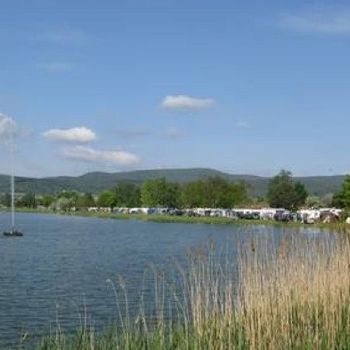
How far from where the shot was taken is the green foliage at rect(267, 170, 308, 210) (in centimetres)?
14507

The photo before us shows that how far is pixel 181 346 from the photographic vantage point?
12227mm

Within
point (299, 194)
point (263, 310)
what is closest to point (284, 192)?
point (299, 194)

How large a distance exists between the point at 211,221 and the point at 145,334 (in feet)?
349

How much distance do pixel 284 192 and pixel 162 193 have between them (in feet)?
116

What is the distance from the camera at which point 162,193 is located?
172 metres

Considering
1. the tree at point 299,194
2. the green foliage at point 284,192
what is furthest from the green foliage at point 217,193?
the tree at point 299,194

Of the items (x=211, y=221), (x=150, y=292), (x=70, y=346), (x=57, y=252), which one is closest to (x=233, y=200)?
(x=211, y=221)

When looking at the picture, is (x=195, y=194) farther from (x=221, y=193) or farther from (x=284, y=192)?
(x=284, y=192)

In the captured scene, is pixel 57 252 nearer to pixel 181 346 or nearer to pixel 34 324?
pixel 34 324

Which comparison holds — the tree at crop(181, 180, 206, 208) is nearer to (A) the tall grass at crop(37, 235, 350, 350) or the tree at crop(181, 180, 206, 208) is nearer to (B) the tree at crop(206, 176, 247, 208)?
(B) the tree at crop(206, 176, 247, 208)

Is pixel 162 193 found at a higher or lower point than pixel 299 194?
higher

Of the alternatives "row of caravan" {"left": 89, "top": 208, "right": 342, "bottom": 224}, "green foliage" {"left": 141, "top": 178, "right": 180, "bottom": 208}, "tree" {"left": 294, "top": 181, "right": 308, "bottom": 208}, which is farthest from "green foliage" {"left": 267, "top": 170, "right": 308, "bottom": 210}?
"green foliage" {"left": 141, "top": 178, "right": 180, "bottom": 208}

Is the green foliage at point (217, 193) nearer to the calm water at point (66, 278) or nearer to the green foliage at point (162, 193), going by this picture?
the green foliage at point (162, 193)

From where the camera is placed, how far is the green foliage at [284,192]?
476 feet
